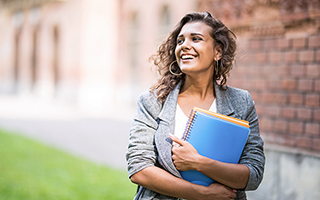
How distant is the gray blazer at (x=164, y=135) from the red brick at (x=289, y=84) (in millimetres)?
1795

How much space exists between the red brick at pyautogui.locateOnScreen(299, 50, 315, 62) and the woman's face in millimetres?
1950

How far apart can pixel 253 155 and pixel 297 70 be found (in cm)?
202

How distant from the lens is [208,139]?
183 cm

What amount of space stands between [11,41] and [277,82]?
28.4 meters

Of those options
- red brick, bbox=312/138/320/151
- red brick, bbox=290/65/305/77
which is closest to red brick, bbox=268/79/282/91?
red brick, bbox=290/65/305/77

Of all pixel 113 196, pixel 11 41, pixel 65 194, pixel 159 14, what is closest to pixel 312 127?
pixel 113 196

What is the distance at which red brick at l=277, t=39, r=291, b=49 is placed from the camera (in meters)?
3.73

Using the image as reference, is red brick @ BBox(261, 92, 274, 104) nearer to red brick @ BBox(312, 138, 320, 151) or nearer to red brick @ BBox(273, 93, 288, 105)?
red brick @ BBox(273, 93, 288, 105)

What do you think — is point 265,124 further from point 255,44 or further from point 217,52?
point 217,52

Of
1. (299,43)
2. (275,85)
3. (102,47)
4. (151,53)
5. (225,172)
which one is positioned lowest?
(225,172)

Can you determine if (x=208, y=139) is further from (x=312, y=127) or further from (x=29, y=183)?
(x=29, y=183)

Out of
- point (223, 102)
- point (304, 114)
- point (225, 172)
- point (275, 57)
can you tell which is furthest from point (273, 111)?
point (225, 172)

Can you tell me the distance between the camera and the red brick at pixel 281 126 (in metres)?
3.68

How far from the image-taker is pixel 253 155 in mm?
1970
